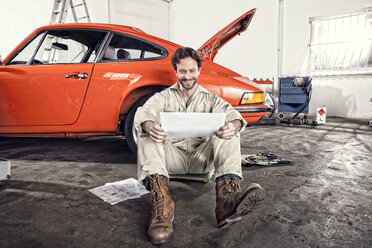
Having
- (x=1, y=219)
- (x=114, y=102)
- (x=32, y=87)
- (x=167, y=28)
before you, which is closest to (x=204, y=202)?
(x=1, y=219)

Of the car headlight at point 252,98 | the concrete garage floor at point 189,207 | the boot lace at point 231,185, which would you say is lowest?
the concrete garage floor at point 189,207

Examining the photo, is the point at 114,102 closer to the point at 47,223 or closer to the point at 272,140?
the point at 47,223

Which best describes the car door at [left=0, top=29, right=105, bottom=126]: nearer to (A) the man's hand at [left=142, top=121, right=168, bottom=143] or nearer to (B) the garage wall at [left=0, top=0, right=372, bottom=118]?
(A) the man's hand at [left=142, top=121, right=168, bottom=143]

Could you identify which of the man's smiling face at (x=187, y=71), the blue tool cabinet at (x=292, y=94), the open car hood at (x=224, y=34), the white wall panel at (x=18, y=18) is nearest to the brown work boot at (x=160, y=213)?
the man's smiling face at (x=187, y=71)

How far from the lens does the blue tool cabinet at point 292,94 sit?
15.6 feet

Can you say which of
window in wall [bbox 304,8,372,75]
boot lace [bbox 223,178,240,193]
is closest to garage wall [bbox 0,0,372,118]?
window in wall [bbox 304,8,372,75]

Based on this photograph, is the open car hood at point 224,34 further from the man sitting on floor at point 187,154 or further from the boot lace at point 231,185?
the boot lace at point 231,185

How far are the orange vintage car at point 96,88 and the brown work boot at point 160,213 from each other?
97 centimetres

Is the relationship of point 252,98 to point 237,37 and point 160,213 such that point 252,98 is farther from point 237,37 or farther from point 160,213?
point 237,37

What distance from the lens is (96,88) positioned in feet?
6.64

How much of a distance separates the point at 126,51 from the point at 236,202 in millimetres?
1786

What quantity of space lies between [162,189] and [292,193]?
833mm

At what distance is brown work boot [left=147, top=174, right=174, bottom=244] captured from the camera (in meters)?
0.96

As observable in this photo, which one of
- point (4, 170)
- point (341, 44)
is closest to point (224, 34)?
point (4, 170)
